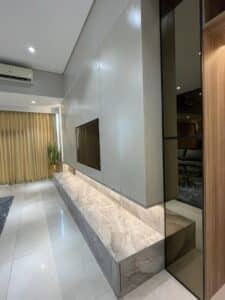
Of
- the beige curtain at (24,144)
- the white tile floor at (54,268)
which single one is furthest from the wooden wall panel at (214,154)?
the beige curtain at (24,144)

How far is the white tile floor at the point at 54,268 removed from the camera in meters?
1.47

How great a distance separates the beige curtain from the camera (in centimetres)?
598

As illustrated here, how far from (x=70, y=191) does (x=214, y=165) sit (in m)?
2.60

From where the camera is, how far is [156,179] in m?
1.62

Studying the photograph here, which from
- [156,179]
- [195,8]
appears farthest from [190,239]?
[195,8]

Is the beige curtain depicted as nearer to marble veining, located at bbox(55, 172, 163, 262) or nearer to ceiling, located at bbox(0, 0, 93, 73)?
ceiling, located at bbox(0, 0, 93, 73)

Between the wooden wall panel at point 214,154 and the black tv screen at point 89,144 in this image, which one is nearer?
the wooden wall panel at point 214,154

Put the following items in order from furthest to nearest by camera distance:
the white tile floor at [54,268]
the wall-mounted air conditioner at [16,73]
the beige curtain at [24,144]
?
the beige curtain at [24,144], the wall-mounted air conditioner at [16,73], the white tile floor at [54,268]

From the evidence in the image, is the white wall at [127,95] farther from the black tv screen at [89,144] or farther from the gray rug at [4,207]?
the gray rug at [4,207]

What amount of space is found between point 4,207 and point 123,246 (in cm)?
324

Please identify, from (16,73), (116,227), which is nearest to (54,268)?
(116,227)

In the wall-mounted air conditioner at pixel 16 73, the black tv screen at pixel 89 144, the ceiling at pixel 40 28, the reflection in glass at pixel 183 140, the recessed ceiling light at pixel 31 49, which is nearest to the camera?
the reflection in glass at pixel 183 140

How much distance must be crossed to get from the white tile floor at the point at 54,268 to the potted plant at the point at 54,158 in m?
3.45

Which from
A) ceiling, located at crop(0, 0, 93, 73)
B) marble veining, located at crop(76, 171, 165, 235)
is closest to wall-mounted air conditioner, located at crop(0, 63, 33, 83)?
ceiling, located at crop(0, 0, 93, 73)
